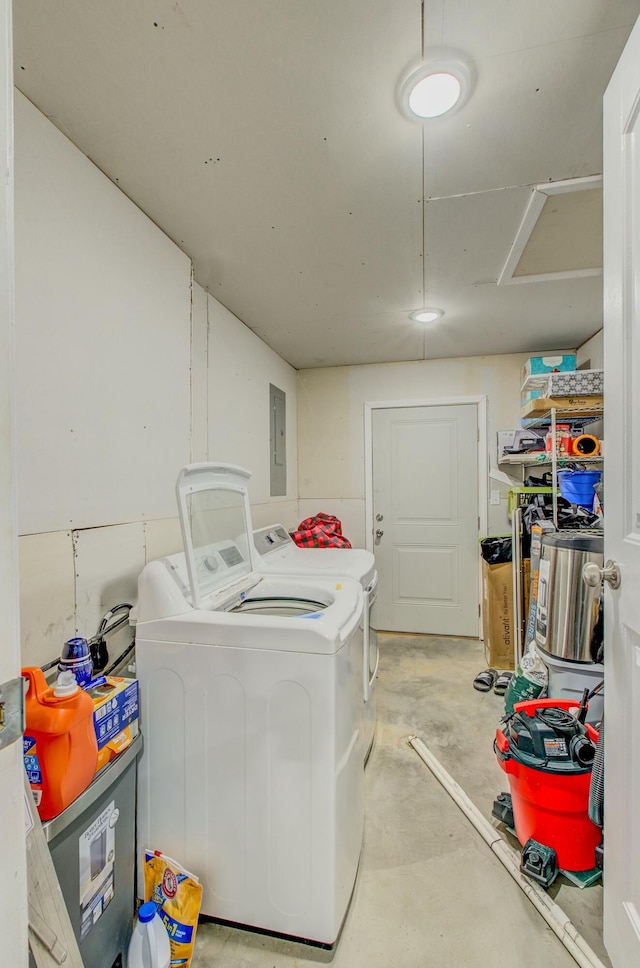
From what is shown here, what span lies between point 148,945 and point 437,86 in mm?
2288

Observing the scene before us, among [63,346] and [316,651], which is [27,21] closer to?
[63,346]

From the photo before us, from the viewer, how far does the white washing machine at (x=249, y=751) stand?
1.14m

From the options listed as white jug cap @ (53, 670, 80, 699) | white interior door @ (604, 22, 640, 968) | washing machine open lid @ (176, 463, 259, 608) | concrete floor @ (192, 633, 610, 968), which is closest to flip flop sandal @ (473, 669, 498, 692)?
concrete floor @ (192, 633, 610, 968)

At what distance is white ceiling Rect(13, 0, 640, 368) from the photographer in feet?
3.15

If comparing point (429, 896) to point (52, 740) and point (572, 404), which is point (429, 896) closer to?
point (52, 740)

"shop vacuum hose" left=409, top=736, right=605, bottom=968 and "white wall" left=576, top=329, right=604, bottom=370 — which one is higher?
"white wall" left=576, top=329, right=604, bottom=370

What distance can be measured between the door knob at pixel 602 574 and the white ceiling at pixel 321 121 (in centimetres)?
123

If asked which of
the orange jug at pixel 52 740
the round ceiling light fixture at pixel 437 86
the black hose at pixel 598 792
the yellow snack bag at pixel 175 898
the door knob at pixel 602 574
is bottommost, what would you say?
the yellow snack bag at pixel 175 898

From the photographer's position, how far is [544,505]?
114 inches

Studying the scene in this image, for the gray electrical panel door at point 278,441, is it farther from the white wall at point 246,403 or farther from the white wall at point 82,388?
the white wall at point 82,388

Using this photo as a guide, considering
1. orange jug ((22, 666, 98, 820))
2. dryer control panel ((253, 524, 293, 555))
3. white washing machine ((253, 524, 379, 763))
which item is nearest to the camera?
orange jug ((22, 666, 98, 820))

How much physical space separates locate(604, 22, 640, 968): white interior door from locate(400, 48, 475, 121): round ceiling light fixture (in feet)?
1.15

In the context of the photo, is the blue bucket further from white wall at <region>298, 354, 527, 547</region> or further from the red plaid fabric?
the red plaid fabric

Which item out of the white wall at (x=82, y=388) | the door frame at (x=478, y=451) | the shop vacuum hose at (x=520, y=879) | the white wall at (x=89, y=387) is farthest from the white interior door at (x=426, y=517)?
the white wall at (x=82, y=388)
